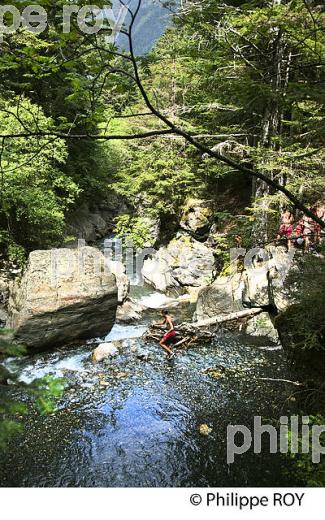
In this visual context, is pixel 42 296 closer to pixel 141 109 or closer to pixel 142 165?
pixel 142 165

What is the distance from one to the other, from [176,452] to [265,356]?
3839 mm

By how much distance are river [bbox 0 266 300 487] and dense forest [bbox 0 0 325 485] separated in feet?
5.90

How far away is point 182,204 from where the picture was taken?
19.1 m

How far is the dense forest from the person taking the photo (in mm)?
2842

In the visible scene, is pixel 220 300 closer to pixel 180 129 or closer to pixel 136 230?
pixel 136 230

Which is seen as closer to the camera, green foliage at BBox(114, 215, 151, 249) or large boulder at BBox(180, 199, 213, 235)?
large boulder at BBox(180, 199, 213, 235)

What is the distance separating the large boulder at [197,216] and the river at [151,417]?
325 inches

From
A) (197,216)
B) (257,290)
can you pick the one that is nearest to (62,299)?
(257,290)

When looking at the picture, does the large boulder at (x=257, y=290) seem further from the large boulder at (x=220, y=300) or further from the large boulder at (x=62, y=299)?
the large boulder at (x=62, y=299)

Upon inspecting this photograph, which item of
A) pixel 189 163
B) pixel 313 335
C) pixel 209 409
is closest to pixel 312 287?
pixel 313 335

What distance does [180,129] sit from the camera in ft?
8.96

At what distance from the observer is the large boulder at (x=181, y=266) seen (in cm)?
1560

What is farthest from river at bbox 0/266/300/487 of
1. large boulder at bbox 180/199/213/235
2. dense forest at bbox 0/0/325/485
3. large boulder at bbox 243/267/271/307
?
large boulder at bbox 180/199/213/235

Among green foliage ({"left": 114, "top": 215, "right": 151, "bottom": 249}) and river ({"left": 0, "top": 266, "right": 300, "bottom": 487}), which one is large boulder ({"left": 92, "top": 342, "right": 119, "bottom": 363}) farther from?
green foliage ({"left": 114, "top": 215, "right": 151, "bottom": 249})
